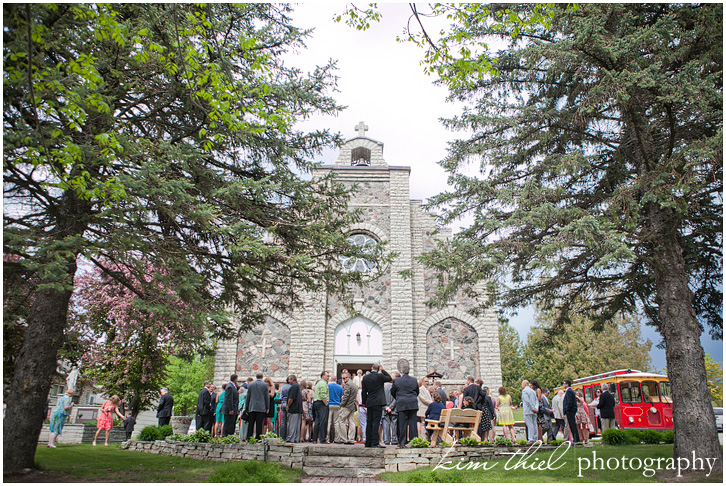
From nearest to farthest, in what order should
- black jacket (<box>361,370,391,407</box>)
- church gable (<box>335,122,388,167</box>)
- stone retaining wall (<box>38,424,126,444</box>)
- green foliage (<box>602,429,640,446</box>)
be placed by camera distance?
black jacket (<box>361,370,391,407</box>)
green foliage (<box>602,429,640,446</box>)
stone retaining wall (<box>38,424,126,444</box>)
church gable (<box>335,122,388,167</box>)

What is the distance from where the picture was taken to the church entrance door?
58.7ft

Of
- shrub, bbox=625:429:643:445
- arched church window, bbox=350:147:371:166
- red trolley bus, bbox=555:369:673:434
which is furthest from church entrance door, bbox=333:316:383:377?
shrub, bbox=625:429:643:445

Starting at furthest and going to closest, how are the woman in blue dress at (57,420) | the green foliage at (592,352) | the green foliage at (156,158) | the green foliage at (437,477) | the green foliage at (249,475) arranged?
1. the green foliage at (592,352)
2. the woman in blue dress at (57,420)
3. the green foliage at (437,477)
4. the green foliage at (249,475)
5. the green foliage at (156,158)

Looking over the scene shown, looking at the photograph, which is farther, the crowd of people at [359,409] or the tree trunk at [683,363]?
the crowd of people at [359,409]

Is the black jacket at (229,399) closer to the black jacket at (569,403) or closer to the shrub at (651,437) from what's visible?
the black jacket at (569,403)

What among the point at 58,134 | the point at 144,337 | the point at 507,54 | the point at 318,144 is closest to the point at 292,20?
the point at 318,144

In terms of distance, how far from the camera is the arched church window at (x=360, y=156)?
21.6 m

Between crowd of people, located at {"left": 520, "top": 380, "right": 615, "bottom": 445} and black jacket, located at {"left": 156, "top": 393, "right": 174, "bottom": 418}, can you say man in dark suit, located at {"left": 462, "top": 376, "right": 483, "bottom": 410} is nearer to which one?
crowd of people, located at {"left": 520, "top": 380, "right": 615, "bottom": 445}

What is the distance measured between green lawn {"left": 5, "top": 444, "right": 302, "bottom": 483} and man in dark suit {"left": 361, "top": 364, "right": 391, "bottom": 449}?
1631 millimetres

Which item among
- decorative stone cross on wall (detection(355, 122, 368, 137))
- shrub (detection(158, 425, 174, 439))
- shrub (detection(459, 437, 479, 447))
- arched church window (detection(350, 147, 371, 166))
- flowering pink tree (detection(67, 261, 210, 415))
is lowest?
shrub (detection(158, 425, 174, 439))

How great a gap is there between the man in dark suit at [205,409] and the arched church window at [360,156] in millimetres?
12874

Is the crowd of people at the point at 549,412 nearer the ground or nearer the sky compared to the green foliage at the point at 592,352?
nearer the ground

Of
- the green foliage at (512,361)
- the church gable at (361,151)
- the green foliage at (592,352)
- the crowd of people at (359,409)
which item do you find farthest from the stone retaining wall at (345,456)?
the green foliage at (512,361)

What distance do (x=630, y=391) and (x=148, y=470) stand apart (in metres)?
15.9
